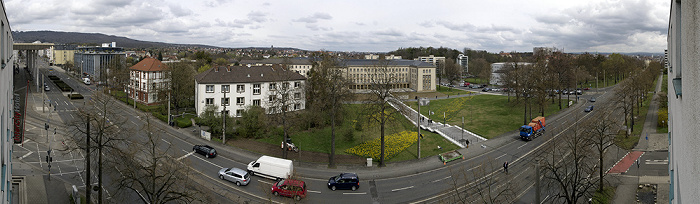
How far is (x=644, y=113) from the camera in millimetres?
59250

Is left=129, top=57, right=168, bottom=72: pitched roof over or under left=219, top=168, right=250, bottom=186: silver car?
over

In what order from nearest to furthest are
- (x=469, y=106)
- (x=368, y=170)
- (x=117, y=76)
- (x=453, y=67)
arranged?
1. (x=368, y=170)
2. (x=469, y=106)
3. (x=117, y=76)
4. (x=453, y=67)

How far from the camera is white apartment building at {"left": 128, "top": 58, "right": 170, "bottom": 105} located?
214 ft

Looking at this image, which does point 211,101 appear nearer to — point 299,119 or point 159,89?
point 159,89

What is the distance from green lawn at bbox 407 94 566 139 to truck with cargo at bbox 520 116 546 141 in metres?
3.87

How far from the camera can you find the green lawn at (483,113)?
52719 millimetres

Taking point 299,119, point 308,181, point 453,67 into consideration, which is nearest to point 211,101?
point 299,119

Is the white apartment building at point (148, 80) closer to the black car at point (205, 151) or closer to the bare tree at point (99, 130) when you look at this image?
the black car at point (205, 151)

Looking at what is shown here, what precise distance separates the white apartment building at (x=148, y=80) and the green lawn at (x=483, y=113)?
43.9 metres

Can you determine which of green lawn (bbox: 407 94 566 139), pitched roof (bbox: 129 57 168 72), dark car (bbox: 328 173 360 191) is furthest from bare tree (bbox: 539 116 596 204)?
pitched roof (bbox: 129 57 168 72)

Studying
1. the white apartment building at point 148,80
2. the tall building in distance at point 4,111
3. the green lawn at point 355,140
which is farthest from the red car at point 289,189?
the white apartment building at point 148,80

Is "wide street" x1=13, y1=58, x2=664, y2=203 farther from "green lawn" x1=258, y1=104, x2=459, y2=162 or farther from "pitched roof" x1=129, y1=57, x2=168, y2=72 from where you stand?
"pitched roof" x1=129, y1=57, x2=168, y2=72

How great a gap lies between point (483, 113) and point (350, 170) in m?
35.8

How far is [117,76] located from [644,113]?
301 ft
